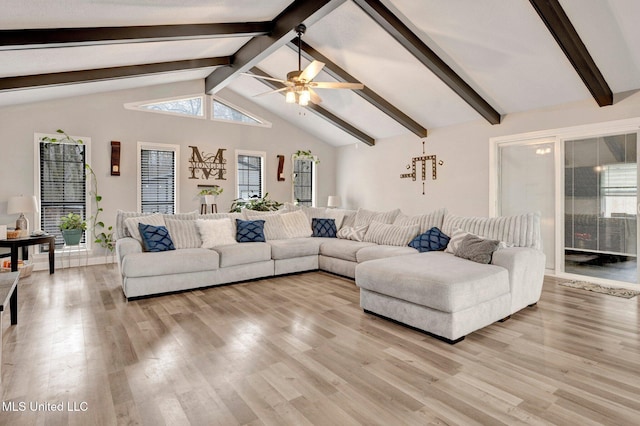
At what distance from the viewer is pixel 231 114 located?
297 inches

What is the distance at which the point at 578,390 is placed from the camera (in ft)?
6.82

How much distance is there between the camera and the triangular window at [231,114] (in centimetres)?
733

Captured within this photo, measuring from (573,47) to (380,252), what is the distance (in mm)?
3108

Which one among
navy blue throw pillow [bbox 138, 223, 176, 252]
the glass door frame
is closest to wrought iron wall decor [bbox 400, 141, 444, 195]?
the glass door frame

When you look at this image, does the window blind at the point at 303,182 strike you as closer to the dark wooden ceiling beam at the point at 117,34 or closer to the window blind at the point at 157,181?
the window blind at the point at 157,181

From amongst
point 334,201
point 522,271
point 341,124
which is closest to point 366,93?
point 341,124

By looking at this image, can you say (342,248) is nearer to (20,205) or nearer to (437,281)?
(437,281)

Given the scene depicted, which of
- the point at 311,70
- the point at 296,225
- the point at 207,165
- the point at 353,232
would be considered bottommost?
the point at 353,232

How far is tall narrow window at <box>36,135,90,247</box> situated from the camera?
5742mm

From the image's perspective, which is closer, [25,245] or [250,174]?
[25,245]

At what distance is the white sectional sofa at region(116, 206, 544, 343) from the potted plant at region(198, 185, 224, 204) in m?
1.87

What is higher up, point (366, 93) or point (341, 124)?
point (366, 93)

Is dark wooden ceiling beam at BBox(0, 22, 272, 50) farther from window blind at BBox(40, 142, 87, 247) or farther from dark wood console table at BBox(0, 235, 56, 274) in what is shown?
window blind at BBox(40, 142, 87, 247)

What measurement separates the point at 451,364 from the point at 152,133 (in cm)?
638
